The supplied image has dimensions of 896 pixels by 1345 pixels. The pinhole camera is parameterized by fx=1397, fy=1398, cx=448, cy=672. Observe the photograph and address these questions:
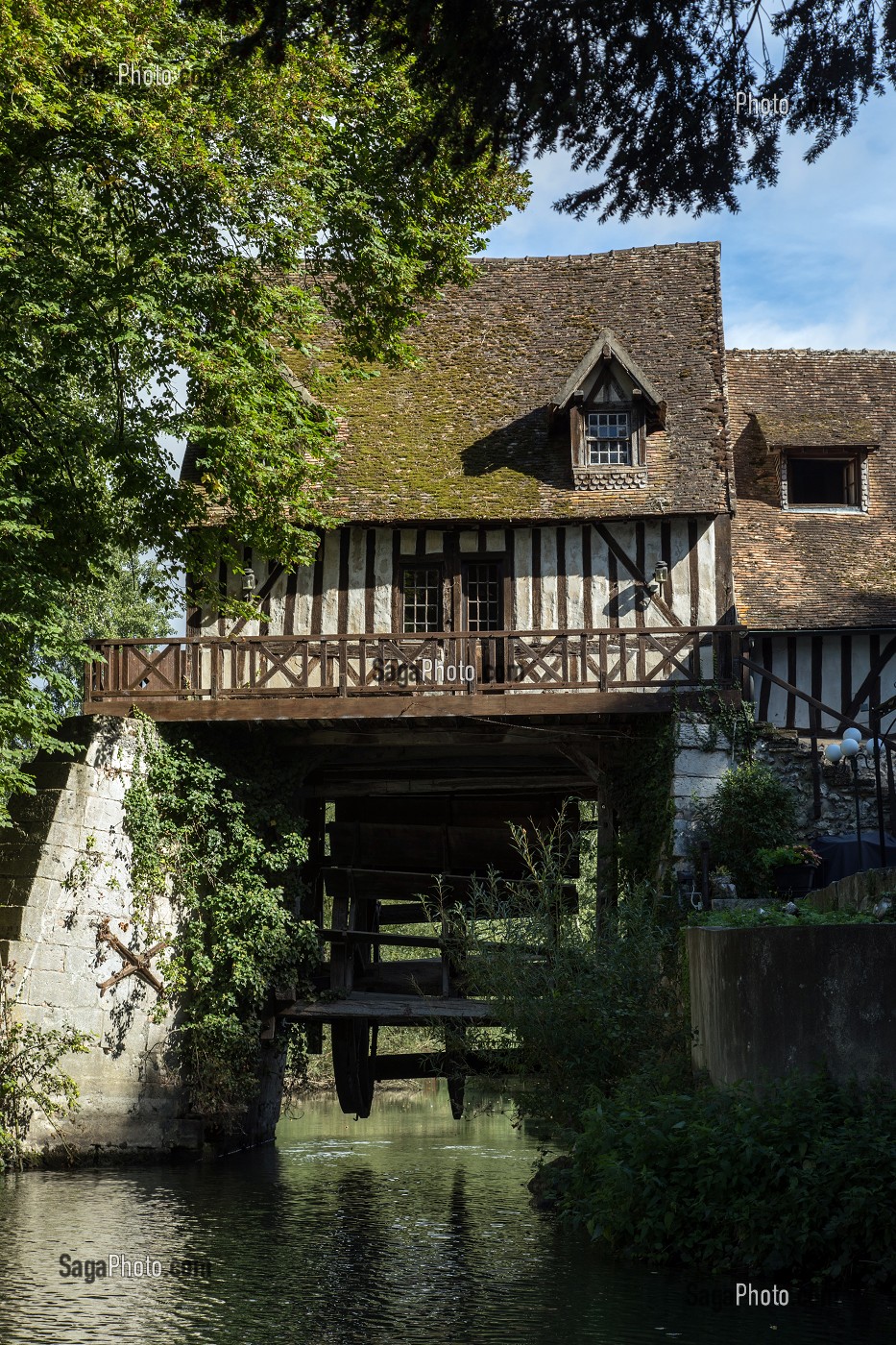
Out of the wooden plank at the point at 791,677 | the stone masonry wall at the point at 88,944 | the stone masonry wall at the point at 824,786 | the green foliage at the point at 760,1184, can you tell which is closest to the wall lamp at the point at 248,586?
the stone masonry wall at the point at 88,944

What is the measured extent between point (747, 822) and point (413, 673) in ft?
14.3

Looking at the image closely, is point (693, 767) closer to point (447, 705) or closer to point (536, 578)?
point (447, 705)

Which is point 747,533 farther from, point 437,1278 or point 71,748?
point 437,1278

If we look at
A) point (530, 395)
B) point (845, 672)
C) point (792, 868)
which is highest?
point (530, 395)

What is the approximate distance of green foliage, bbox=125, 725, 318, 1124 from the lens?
15211 millimetres

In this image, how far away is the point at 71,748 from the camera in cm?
1405

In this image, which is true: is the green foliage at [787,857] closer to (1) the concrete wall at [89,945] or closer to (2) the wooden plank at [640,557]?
(2) the wooden plank at [640,557]

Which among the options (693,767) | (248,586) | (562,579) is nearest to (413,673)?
(562,579)

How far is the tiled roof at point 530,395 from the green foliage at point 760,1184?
9.05m

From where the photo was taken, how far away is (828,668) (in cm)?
1680

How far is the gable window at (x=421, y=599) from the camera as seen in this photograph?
16844mm

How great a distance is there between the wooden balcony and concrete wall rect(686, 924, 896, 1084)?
607 centimetres

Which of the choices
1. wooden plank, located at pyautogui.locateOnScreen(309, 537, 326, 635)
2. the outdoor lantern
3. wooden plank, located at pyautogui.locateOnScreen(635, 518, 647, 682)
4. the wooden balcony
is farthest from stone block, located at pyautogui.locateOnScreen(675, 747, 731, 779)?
wooden plank, located at pyautogui.locateOnScreen(309, 537, 326, 635)

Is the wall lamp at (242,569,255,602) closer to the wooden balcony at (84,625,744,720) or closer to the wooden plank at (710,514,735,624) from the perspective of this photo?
the wooden balcony at (84,625,744,720)
